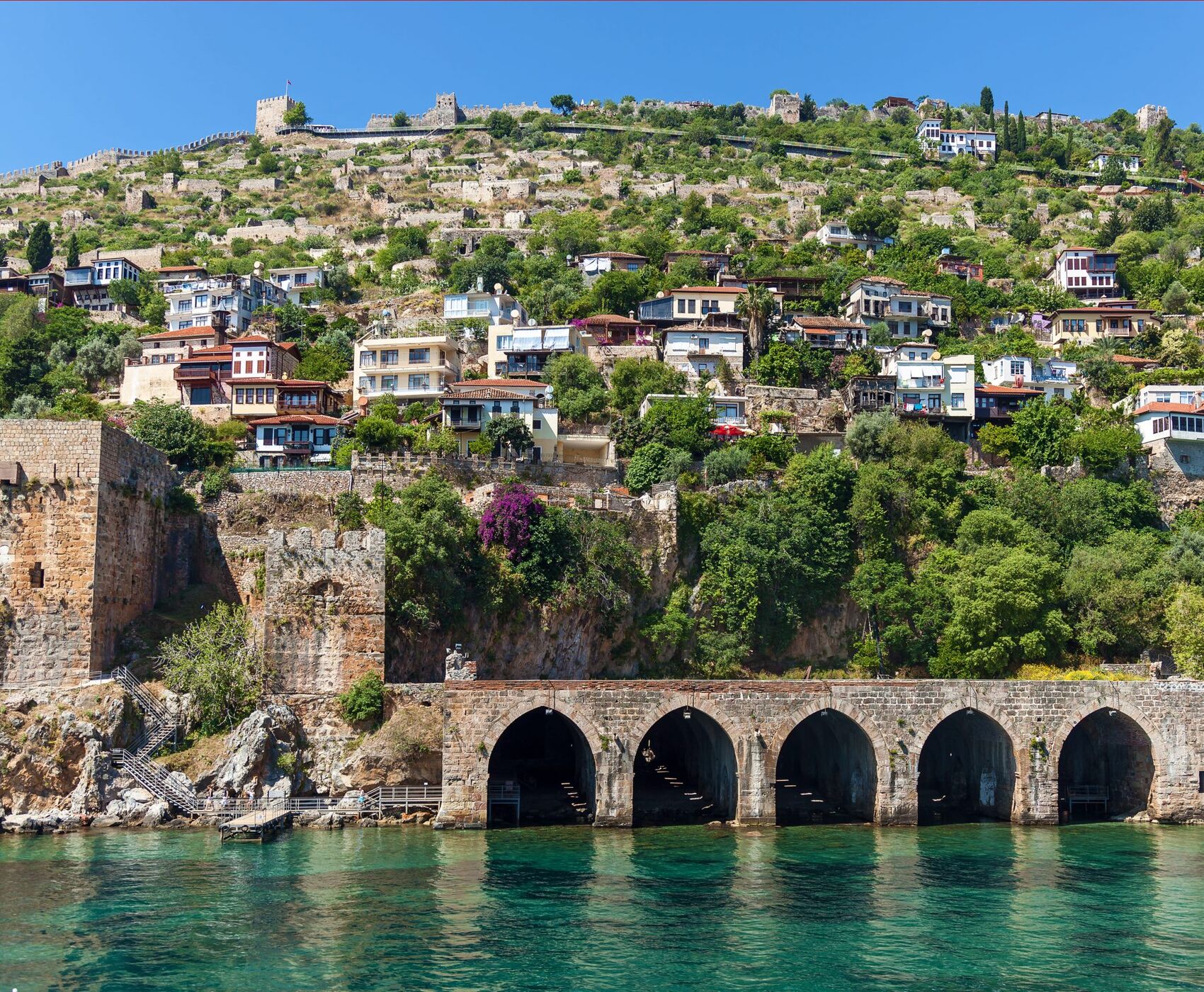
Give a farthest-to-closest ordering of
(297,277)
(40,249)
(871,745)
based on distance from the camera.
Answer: (40,249)
(297,277)
(871,745)

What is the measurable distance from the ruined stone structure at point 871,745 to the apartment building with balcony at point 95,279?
229 ft

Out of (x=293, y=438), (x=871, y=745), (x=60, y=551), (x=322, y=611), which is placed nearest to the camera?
(x=871, y=745)

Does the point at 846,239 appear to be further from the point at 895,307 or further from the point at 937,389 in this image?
the point at 937,389

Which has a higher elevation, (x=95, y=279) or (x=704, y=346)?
(x=95, y=279)

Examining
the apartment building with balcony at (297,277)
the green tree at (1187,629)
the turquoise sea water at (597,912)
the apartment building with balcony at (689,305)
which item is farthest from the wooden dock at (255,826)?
the apartment building with balcony at (297,277)

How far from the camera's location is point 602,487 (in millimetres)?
65188

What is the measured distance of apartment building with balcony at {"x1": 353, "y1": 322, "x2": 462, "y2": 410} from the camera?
7594 centimetres

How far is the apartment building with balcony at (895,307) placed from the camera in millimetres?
95062

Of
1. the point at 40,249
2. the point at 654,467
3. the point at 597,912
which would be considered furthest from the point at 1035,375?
the point at 40,249

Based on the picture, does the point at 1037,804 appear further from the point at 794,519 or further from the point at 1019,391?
the point at 1019,391

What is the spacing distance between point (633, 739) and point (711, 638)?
15727 mm

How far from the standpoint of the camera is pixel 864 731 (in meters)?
44.3

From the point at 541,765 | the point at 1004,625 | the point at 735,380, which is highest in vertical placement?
the point at 735,380

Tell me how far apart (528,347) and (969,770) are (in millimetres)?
43922
